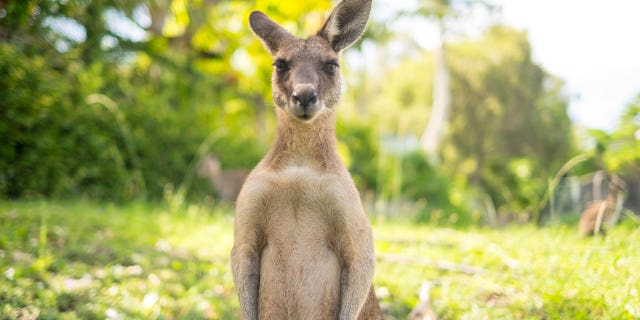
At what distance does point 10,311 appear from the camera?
320cm

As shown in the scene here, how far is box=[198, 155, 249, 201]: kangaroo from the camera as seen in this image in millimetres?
11078

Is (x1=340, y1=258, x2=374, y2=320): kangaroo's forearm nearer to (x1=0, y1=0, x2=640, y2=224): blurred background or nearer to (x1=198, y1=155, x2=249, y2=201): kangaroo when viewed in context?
(x1=0, y1=0, x2=640, y2=224): blurred background

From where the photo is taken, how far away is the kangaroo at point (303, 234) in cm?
244

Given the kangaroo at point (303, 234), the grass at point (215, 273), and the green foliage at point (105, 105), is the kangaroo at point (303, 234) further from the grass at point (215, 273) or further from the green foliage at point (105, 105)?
the green foliage at point (105, 105)

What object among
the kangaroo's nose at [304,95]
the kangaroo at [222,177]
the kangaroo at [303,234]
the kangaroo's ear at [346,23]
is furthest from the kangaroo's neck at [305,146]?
the kangaroo at [222,177]

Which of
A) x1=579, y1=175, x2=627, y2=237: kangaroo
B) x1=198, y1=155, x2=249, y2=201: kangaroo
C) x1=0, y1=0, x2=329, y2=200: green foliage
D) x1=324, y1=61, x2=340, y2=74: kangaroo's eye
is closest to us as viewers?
x1=324, y1=61, x2=340, y2=74: kangaroo's eye

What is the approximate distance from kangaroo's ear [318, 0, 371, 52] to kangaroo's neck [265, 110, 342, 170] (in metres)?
0.51

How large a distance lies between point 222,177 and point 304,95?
8991 millimetres

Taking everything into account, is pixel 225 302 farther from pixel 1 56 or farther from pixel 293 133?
pixel 1 56

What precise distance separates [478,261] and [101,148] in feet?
20.5

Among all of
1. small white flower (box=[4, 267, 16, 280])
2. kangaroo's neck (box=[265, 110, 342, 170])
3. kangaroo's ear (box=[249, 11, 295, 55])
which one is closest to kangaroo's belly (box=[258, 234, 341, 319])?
kangaroo's neck (box=[265, 110, 342, 170])

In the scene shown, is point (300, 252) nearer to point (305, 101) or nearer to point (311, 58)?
point (305, 101)

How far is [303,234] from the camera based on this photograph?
8.14 feet

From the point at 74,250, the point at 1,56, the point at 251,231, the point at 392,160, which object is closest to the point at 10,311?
the point at 74,250
